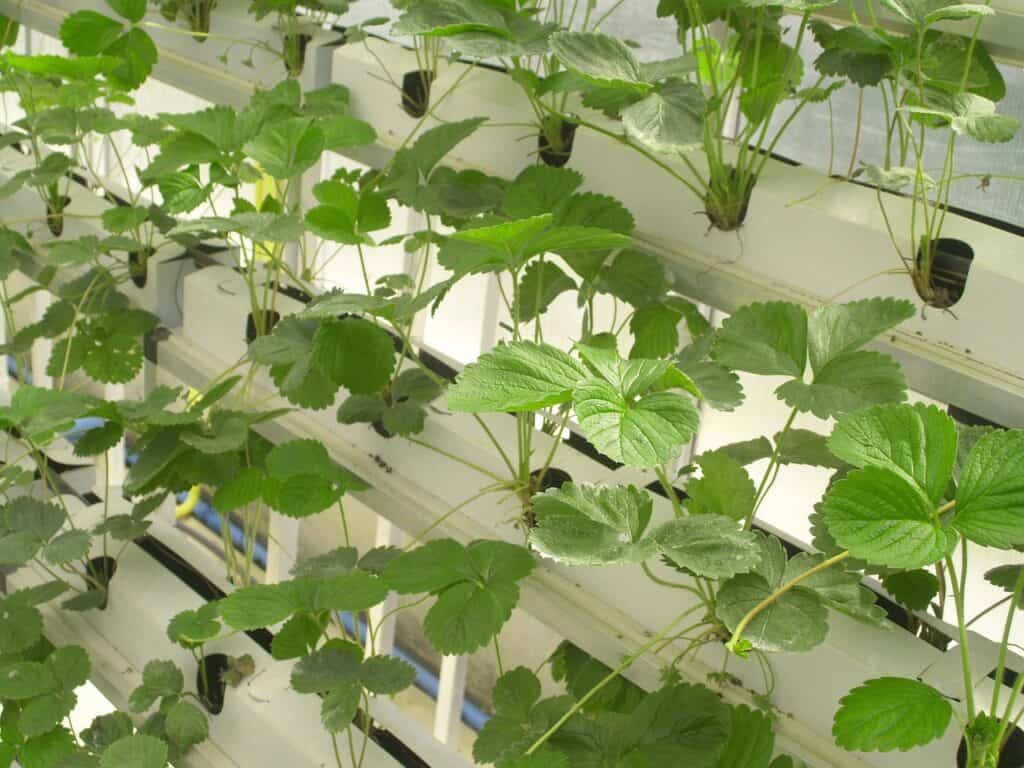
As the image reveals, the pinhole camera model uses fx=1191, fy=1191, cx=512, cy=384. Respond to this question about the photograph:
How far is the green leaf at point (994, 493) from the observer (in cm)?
79

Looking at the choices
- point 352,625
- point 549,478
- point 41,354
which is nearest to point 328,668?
point 549,478

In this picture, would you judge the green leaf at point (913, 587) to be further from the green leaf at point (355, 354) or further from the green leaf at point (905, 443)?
the green leaf at point (355, 354)

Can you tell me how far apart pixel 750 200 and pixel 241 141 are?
66cm

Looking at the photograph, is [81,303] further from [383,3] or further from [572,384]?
[572,384]

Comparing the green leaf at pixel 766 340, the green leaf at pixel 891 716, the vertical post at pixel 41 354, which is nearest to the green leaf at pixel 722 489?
the green leaf at pixel 766 340

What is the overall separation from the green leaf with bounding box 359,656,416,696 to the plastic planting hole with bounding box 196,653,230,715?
354 mm

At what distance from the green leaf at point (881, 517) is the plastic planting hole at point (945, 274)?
0.45 metres

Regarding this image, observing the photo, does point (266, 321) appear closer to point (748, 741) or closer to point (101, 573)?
point (101, 573)

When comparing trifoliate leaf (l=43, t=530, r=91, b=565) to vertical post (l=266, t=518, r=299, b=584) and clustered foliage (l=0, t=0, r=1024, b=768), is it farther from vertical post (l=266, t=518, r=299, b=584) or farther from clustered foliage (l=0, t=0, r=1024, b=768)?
vertical post (l=266, t=518, r=299, b=584)

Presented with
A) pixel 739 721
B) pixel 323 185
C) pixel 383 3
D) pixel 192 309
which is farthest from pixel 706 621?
pixel 383 3

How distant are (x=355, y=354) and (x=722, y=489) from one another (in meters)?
0.49

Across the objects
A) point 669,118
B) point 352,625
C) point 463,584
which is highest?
point 669,118

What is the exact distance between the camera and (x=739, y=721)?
114 centimetres

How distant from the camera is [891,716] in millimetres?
906
